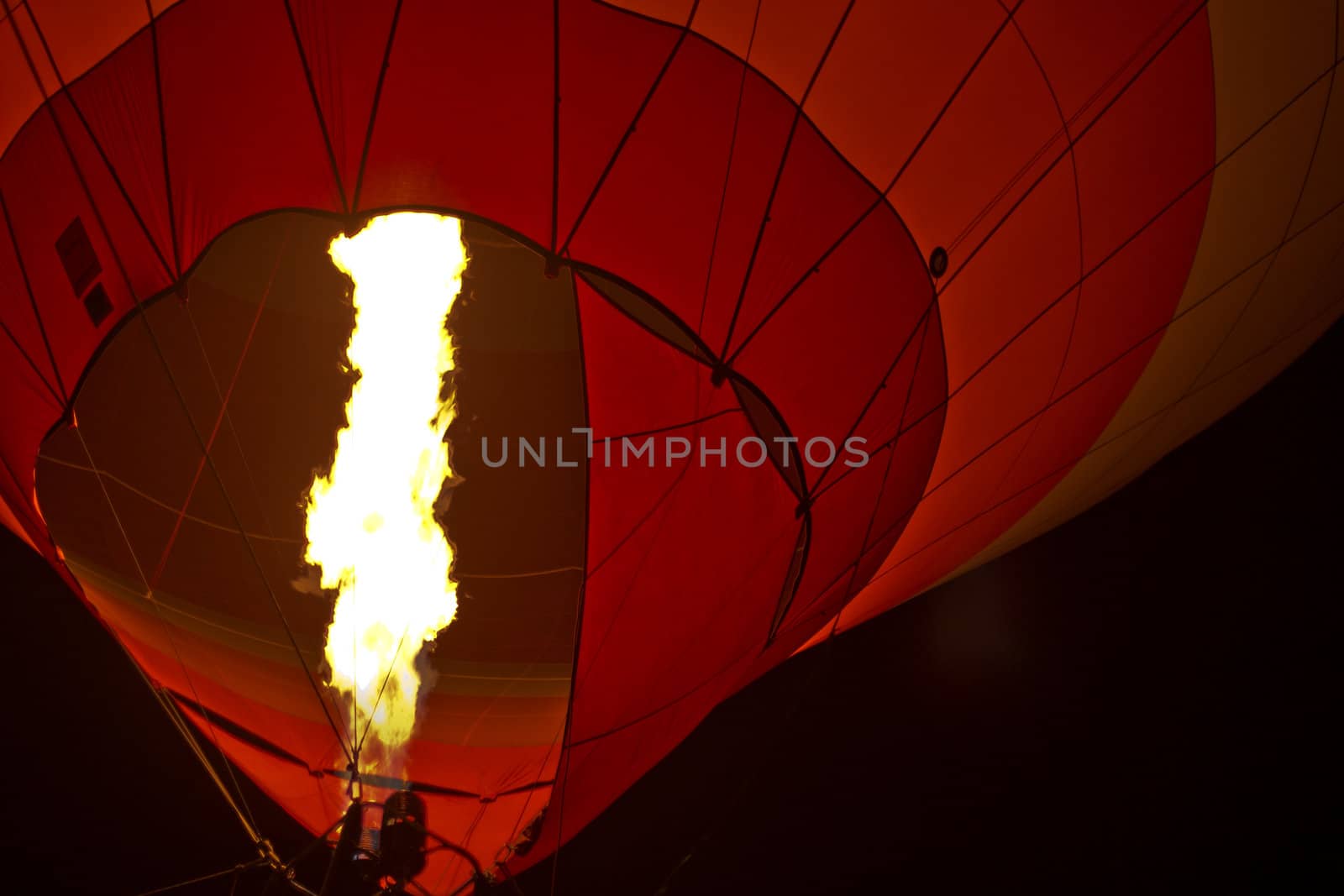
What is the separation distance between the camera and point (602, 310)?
2256 mm

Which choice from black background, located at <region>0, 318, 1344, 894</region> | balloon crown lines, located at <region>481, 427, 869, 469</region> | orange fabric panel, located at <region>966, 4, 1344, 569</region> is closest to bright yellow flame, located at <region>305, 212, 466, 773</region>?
balloon crown lines, located at <region>481, 427, 869, 469</region>

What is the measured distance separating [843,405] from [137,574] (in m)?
1.67

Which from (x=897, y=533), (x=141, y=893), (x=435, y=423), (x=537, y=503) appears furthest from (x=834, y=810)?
(x=141, y=893)

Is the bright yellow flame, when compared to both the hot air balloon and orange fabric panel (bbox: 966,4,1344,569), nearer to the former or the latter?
the hot air balloon

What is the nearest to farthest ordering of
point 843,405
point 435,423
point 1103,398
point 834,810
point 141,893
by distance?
1. point 843,405
2. point 435,423
3. point 1103,398
4. point 141,893
5. point 834,810

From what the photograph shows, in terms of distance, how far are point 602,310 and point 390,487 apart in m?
0.62

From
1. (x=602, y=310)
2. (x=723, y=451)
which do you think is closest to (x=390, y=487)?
(x=602, y=310)

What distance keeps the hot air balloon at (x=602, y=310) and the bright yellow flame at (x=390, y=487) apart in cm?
3

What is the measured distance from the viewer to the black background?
304cm

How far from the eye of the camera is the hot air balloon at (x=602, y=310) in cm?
189

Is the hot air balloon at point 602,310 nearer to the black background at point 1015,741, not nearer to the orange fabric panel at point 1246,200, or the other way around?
the orange fabric panel at point 1246,200

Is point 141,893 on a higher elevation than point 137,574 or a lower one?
lower

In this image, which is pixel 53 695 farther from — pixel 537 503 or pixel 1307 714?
pixel 1307 714

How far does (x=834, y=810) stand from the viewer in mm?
3281
